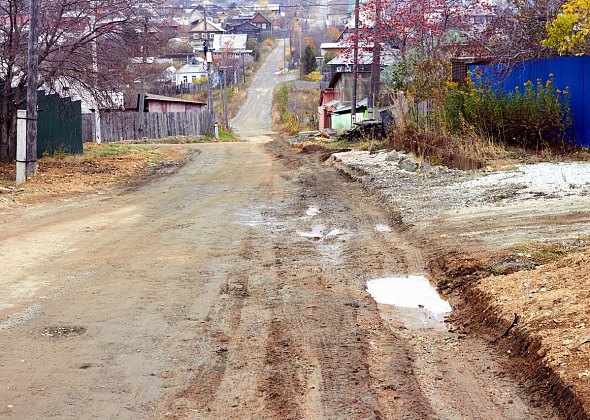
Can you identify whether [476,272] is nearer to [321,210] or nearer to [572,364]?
[572,364]

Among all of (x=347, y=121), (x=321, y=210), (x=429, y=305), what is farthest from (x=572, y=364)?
(x=347, y=121)

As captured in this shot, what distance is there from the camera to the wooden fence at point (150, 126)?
37500 millimetres

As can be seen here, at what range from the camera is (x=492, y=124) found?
638 inches

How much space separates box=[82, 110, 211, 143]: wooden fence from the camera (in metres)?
37.5

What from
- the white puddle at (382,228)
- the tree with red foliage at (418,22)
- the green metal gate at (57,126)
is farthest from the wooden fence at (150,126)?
the white puddle at (382,228)

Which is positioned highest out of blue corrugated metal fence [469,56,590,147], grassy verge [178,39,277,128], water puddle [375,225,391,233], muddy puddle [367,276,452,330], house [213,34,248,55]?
house [213,34,248,55]

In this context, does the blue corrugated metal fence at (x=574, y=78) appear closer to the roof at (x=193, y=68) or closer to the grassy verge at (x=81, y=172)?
the grassy verge at (x=81, y=172)

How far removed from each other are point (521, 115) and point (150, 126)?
30.9 meters

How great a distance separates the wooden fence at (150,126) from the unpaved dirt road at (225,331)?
1060 inches

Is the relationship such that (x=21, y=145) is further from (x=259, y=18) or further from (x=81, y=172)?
(x=259, y=18)

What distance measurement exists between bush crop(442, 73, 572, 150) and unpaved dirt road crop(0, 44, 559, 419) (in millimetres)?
5662

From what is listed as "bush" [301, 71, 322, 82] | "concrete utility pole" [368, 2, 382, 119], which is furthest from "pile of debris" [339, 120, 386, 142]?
"bush" [301, 71, 322, 82]

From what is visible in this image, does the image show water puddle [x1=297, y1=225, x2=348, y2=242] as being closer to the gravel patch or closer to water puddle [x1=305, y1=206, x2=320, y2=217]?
the gravel patch

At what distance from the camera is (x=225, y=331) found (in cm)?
596
